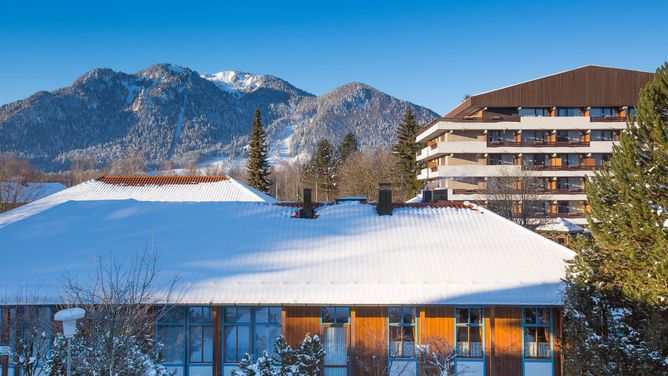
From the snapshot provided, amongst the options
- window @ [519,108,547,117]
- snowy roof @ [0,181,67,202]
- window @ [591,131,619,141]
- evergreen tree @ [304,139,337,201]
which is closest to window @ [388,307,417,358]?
window @ [519,108,547,117]

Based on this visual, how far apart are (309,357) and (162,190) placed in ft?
78.0

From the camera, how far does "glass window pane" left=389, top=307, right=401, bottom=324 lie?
14422 millimetres

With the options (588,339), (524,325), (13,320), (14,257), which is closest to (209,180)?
(14,257)

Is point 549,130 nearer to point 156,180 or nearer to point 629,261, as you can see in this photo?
point 156,180

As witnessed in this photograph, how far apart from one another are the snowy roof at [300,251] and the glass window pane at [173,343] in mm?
1662

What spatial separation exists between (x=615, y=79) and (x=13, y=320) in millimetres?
53051

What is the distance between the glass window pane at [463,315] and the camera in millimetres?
14359

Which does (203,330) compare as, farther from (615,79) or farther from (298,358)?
(615,79)

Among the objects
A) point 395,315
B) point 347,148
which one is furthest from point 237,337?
point 347,148

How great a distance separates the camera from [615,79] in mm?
48312

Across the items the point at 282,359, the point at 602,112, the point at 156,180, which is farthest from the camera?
the point at 602,112

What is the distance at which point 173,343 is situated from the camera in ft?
47.5

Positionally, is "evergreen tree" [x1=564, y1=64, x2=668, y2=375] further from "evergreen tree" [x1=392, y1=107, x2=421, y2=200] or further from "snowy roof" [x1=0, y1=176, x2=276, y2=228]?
"evergreen tree" [x1=392, y1=107, x2=421, y2=200]

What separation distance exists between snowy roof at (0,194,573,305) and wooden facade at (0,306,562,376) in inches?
36.8
